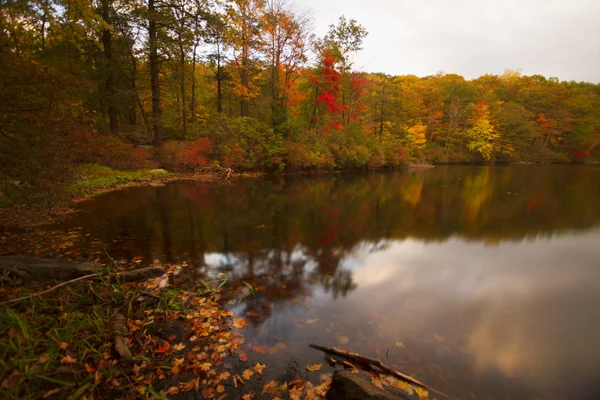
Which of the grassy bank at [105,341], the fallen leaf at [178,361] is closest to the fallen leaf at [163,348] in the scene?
the grassy bank at [105,341]

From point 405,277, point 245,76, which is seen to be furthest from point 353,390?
point 245,76

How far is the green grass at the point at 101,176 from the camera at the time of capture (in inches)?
577

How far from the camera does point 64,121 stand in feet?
18.8

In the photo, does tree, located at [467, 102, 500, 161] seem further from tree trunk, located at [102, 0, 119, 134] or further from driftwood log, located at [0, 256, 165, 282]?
driftwood log, located at [0, 256, 165, 282]

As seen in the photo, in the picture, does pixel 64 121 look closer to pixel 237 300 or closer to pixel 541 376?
pixel 237 300

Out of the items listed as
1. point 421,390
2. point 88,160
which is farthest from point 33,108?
point 88,160

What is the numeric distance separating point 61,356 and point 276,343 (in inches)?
96.4

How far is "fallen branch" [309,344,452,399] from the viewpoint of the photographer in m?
3.40

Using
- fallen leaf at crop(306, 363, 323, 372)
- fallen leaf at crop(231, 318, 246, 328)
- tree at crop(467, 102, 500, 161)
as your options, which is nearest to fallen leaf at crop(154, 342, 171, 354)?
fallen leaf at crop(231, 318, 246, 328)

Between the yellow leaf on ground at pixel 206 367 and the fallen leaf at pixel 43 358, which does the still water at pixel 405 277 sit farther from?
the fallen leaf at pixel 43 358

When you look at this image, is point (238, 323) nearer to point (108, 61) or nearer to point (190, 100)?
point (108, 61)

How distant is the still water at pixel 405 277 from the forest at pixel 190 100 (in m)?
3.48

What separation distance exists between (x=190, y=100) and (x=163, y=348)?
1255 inches

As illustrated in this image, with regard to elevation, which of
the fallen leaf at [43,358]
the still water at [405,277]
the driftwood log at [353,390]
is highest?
the fallen leaf at [43,358]
